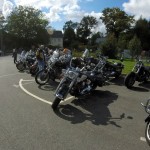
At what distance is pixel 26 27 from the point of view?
7744 centimetres

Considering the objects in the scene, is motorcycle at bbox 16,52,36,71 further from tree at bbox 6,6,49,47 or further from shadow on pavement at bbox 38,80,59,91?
tree at bbox 6,6,49,47

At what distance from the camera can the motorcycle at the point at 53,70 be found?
39.0 ft

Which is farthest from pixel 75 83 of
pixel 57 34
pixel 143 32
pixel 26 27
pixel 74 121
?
pixel 57 34

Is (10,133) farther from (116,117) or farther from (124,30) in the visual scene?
(124,30)

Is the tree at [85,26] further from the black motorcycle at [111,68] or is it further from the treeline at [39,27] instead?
the black motorcycle at [111,68]

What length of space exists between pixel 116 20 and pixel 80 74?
6577 cm

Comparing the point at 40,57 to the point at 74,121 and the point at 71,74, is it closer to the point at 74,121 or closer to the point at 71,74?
the point at 71,74

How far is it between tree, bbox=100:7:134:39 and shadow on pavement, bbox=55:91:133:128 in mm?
63338

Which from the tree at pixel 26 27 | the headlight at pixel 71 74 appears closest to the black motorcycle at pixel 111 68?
the headlight at pixel 71 74

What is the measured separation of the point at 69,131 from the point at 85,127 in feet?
1.55

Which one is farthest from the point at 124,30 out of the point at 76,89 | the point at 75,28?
the point at 76,89

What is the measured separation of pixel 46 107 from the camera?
7.94 m

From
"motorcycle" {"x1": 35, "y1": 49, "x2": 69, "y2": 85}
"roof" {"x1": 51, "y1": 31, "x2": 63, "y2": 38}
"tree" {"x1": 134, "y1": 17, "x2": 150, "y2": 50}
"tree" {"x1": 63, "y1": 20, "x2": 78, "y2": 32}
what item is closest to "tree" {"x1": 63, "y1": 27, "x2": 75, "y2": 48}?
"tree" {"x1": 63, "y1": 20, "x2": 78, "y2": 32}

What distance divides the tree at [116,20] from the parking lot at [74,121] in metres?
62.4
